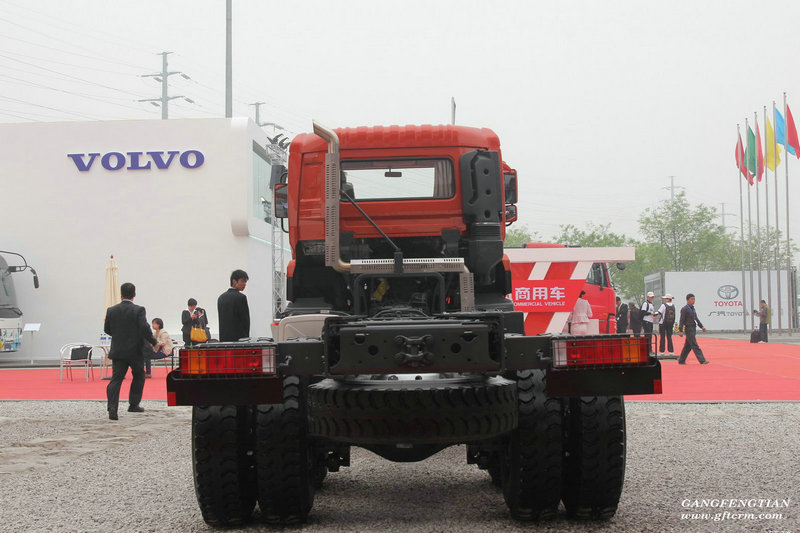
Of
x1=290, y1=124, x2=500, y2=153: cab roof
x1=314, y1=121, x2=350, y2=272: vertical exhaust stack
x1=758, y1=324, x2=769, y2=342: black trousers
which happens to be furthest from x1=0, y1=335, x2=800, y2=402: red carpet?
x1=758, y1=324, x2=769, y2=342: black trousers

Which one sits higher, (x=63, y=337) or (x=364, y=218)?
(x=364, y=218)

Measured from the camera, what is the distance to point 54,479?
705cm

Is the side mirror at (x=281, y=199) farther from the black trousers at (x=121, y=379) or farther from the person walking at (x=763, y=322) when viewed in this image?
the person walking at (x=763, y=322)

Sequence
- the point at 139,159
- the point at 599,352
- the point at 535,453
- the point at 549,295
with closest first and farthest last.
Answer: the point at 599,352 < the point at 535,453 < the point at 549,295 < the point at 139,159

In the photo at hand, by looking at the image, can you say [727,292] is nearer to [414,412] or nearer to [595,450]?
[595,450]

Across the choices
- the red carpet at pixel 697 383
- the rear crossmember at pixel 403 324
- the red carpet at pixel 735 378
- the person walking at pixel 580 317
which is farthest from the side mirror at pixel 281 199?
the person walking at pixel 580 317

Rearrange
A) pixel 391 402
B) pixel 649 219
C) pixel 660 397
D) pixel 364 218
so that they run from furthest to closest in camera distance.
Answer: pixel 649 219
pixel 660 397
pixel 364 218
pixel 391 402

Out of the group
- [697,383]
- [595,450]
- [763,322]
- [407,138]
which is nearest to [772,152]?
[763,322]

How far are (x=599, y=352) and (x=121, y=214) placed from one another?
25046mm

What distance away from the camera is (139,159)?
27.9 m

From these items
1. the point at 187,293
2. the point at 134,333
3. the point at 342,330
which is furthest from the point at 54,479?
the point at 187,293

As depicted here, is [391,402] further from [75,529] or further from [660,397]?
[660,397]

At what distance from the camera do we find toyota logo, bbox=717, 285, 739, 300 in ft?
143

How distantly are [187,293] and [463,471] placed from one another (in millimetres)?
21570
